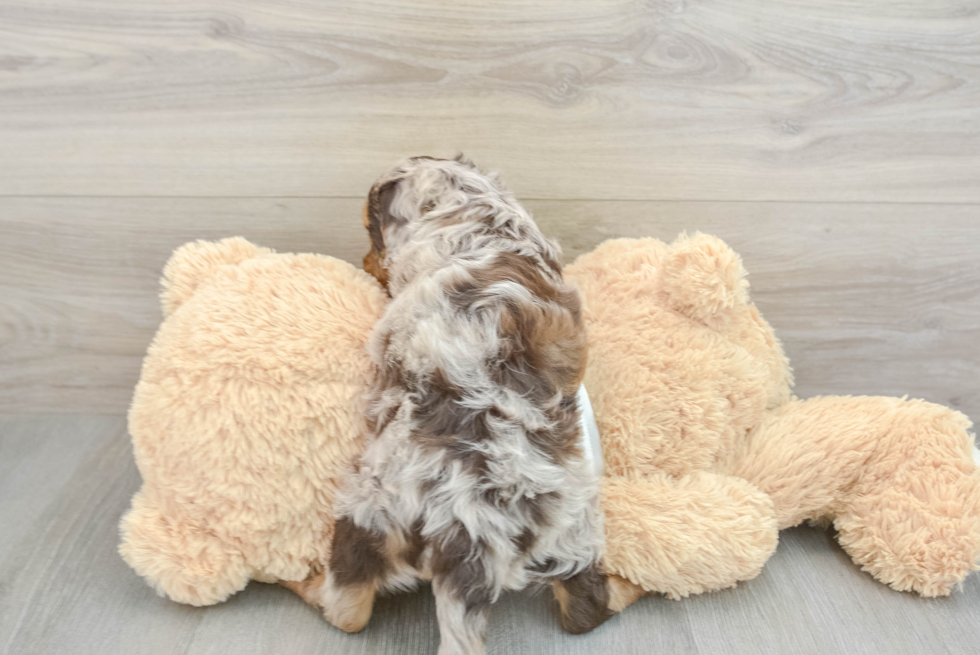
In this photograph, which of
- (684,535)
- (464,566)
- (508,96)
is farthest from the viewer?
(508,96)

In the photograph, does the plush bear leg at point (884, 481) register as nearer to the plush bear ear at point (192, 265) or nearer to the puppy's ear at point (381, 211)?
the puppy's ear at point (381, 211)

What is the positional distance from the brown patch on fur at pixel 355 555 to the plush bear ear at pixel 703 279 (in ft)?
1.46

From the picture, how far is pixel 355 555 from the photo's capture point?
691 millimetres

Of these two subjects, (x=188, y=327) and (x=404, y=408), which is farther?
(x=188, y=327)

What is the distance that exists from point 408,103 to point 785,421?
0.67 meters

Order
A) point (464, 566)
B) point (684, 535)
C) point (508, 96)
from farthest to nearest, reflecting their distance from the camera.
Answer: point (508, 96), point (684, 535), point (464, 566)

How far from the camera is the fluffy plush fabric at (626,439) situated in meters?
0.73

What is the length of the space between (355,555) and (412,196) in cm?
39

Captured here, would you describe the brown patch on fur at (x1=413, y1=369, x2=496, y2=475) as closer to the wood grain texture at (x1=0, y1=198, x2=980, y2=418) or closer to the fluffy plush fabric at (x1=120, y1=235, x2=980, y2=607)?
the fluffy plush fabric at (x1=120, y1=235, x2=980, y2=607)

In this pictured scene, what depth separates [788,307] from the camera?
1044 millimetres

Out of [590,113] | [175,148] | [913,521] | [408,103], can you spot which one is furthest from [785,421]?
[175,148]

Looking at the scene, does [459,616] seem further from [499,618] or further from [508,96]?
[508,96]

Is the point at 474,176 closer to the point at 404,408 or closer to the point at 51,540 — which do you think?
the point at 404,408

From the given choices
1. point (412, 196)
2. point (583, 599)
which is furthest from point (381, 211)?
point (583, 599)
